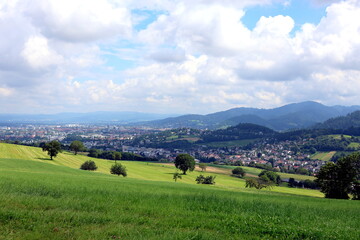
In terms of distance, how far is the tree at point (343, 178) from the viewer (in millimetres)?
43625

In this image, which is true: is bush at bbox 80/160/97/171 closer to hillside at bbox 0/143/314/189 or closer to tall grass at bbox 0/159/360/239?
hillside at bbox 0/143/314/189

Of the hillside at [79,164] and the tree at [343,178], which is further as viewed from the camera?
the hillside at [79,164]

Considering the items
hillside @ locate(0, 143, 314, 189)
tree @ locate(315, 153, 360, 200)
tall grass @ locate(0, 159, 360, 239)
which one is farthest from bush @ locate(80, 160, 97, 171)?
tall grass @ locate(0, 159, 360, 239)

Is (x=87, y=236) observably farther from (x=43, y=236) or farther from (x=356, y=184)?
(x=356, y=184)

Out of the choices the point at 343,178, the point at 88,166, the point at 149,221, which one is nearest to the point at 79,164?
the point at 88,166

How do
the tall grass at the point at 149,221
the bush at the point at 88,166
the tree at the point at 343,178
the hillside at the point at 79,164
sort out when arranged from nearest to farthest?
the tall grass at the point at 149,221 → the tree at the point at 343,178 → the hillside at the point at 79,164 → the bush at the point at 88,166

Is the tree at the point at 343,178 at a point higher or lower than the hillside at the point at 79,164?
higher

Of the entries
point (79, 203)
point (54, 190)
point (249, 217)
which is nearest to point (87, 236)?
point (79, 203)

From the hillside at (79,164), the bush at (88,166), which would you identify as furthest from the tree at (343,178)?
the bush at (88,166)

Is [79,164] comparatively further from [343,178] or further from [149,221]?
[149,221]

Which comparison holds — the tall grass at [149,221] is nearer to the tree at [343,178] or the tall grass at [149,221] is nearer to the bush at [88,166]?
the tree at [343,178]

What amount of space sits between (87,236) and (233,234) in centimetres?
438

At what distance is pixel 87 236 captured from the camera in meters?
6.89

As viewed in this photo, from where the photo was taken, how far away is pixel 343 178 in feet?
146
